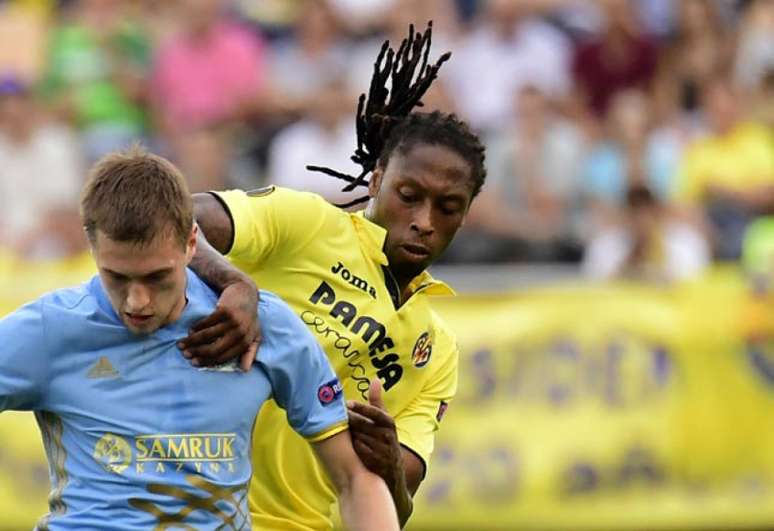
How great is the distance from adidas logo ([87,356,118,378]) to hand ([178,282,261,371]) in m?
0.19

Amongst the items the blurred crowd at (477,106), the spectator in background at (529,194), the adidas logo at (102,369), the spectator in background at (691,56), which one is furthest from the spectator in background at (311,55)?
the adidas logo at (102,369)

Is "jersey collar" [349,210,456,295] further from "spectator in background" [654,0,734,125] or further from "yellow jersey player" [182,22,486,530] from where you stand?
"spectator in background" [654,0,734,125]

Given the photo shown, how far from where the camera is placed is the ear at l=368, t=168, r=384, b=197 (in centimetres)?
Result: 543

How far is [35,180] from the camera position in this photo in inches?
442

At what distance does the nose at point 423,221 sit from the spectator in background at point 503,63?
6.34 meters

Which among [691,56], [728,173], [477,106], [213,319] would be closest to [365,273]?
[213,319]

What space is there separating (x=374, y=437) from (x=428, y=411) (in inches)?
41.3

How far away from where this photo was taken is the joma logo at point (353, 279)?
532cm

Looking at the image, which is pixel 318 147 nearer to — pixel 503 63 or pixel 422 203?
pixel 503 63

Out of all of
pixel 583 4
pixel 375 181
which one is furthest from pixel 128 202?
pixel 583 4

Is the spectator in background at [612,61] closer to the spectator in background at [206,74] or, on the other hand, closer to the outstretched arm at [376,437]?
the spectator in background at [206,74]

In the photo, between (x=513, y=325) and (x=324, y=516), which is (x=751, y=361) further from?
(x=324, y=516)

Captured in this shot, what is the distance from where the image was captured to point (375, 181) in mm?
5469

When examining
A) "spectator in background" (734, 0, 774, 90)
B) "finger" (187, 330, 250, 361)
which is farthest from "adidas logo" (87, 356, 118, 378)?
"spectator in background" (734, 0, 774, 90)
